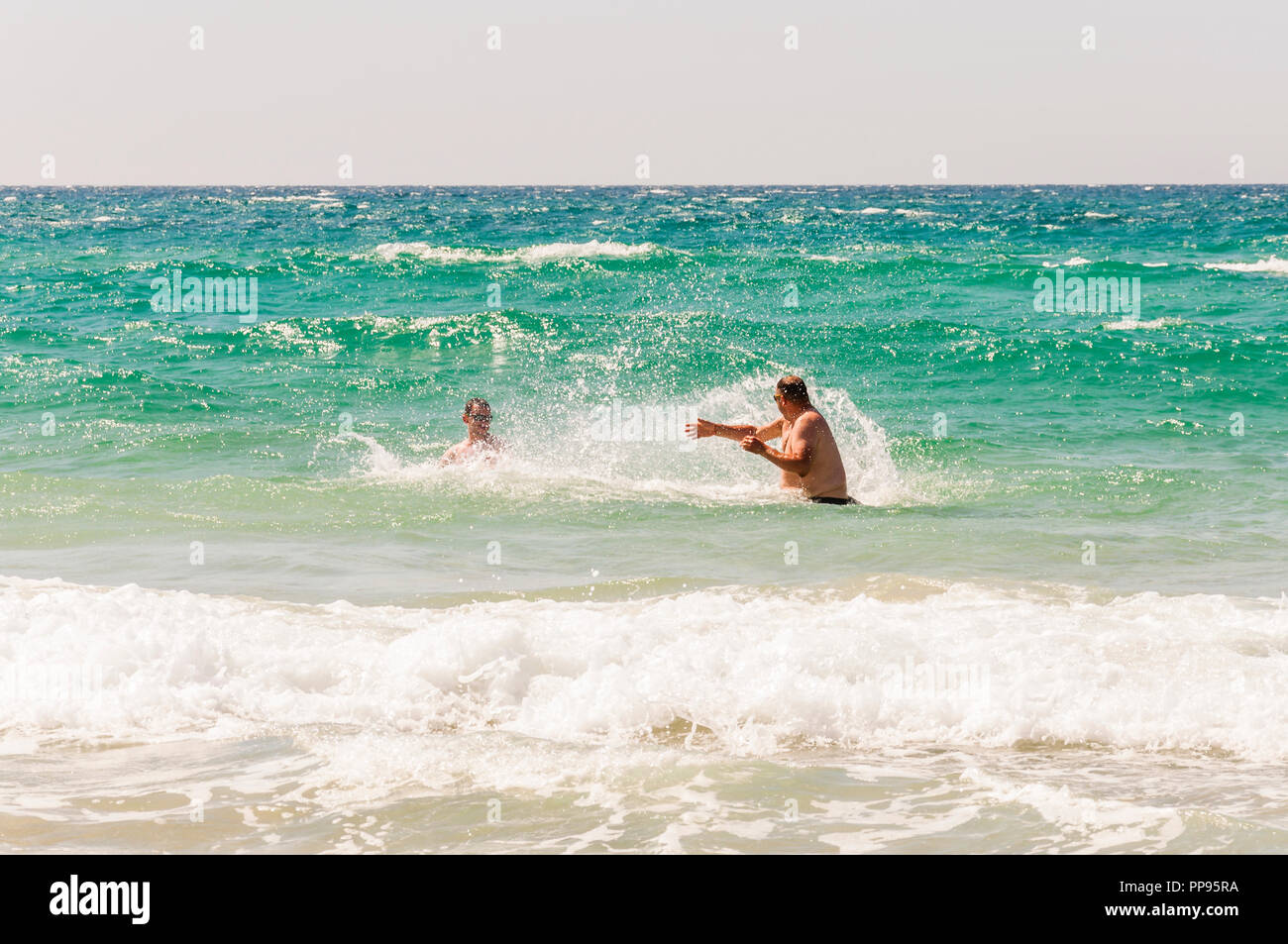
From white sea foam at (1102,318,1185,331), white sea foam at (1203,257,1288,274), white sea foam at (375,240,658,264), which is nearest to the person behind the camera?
white sea foam at (1102,318,1185,331)

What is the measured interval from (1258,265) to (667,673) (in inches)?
1210

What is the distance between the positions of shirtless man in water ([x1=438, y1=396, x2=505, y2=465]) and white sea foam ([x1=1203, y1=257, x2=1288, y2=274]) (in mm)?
24817

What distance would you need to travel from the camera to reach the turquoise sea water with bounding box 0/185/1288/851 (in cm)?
483

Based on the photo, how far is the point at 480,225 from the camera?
→ 4806cm

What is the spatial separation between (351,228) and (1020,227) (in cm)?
2576

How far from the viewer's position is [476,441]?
39.7ft

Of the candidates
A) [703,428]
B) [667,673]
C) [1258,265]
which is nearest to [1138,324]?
[1258,265]

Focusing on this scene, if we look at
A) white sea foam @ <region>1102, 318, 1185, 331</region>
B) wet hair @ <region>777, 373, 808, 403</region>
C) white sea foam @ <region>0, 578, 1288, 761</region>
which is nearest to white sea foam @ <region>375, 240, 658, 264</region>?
white sea foam @ <region>1102, 318, 1185, 331</region>

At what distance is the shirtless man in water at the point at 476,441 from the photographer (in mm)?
11984

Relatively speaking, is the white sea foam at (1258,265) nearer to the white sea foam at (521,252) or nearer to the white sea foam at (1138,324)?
the white sea foam at (1138,324)

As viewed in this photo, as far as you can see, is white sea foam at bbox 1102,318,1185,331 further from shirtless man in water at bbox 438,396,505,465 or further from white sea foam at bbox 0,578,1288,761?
white sea foam at bbox 0,578,1288,761

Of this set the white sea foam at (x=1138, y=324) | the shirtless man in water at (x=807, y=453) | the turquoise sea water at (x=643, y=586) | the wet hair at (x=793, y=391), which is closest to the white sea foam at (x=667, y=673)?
the turquoise sea water at (x=643, y=586)

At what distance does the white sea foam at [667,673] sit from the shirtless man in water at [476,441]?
4884mm
